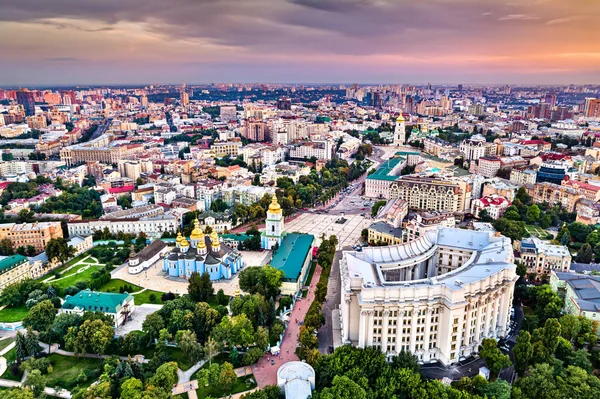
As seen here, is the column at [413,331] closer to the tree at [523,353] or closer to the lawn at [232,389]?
the tree at [523,353]

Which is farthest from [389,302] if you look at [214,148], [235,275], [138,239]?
[214,148]

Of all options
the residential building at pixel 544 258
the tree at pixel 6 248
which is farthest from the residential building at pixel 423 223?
the tree at pixel 6 248

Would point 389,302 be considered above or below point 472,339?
above

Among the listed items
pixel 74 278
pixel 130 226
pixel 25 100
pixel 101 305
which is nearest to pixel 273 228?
pixel 130 226

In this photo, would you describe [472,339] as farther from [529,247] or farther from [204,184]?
[204,184]

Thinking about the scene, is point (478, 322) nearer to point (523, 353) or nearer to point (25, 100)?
point (523, 353)

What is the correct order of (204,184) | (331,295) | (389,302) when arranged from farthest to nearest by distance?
(204,184)
(331,295)
(389,302)
